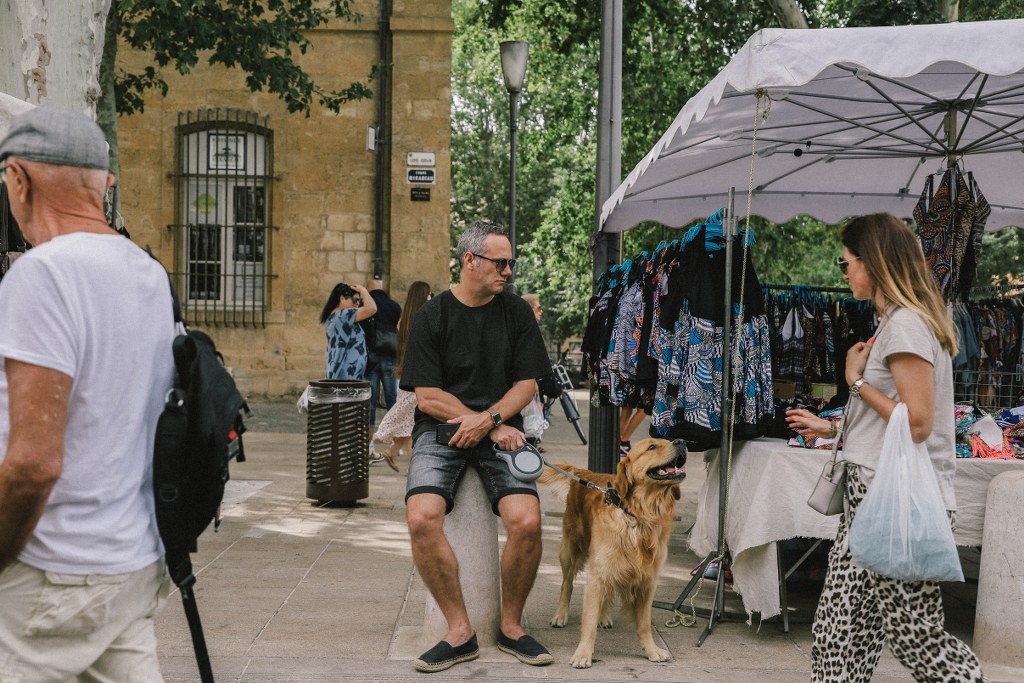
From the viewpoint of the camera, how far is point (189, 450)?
243 centimetres

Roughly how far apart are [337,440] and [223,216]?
9.50 m

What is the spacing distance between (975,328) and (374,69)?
1059 cm

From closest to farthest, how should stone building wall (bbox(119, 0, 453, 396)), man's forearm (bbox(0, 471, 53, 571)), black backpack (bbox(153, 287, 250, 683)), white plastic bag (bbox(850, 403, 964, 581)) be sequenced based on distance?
man's forearm (bbox(0, 471, 53, 571)), black backpack (bbox(153, 287, 250, 683)), white plastic bag (bbox(850, 403, 964, 581)), stone building wall (bbox(119, 0, 453, 396))

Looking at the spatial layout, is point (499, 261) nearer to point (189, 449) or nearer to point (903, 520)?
point (903, 520)

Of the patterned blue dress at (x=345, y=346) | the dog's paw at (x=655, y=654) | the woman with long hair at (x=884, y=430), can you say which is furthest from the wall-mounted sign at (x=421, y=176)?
the woman with long hair at (x=884, y=430)

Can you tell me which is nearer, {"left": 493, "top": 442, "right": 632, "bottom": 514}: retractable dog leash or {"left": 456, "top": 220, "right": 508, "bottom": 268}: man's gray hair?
{"left": 493, "top": 442, "right": 632, "bottom": 514}: retractable dog leash

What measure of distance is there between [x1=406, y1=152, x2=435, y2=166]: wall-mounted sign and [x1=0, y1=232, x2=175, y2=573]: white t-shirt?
14.4 metres

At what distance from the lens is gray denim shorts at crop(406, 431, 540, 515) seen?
4992mm

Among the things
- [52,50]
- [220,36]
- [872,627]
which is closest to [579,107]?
[220,36]

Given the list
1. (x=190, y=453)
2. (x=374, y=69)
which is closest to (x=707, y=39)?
(x=374, y=69)

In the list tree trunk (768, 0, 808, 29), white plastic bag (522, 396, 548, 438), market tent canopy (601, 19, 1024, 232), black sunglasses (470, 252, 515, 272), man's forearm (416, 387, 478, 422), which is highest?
tree trunk (768, 0, 808, 29)

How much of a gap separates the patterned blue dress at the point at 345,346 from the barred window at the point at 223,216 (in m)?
5.60

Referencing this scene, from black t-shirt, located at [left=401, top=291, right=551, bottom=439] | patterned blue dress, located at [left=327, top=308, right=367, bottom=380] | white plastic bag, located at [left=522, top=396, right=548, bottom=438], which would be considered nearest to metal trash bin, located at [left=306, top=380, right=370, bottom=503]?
white plastic bag, located at [left=522, top=396, right=548, bottom=438]

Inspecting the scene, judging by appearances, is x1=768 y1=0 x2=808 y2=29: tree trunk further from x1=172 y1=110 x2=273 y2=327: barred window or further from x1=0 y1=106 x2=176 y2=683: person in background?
x1=0 y1=106 x2=176 y2=683: person in background
